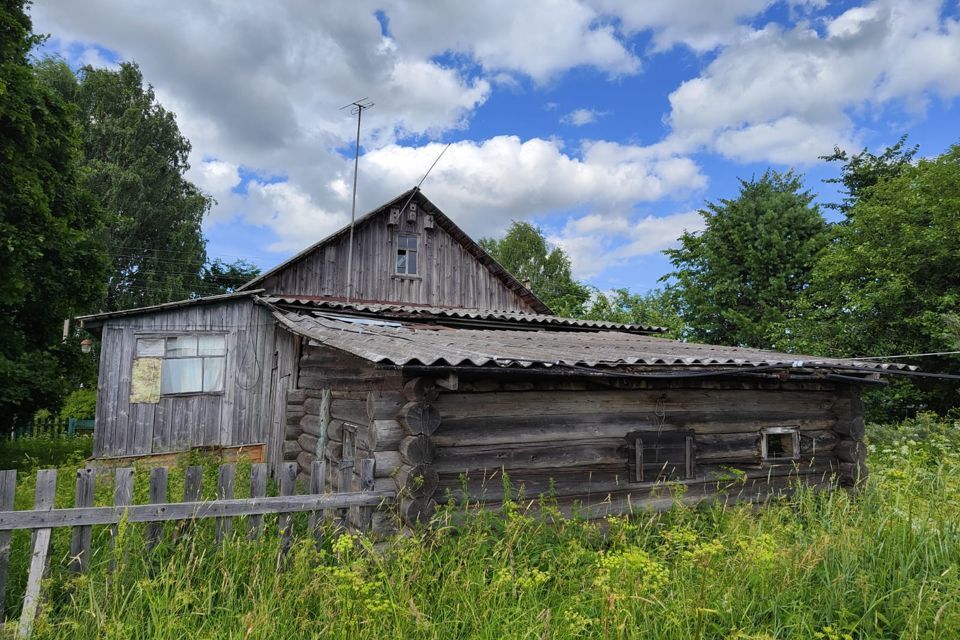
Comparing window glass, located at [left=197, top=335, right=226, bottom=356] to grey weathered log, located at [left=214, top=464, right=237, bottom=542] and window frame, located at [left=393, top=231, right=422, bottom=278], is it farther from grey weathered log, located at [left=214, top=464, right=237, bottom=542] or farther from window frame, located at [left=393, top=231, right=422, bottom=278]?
grey weathered log, located at [left=214, top=464, right=237, bottom=542]

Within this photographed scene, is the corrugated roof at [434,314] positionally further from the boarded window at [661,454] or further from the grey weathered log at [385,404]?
the boarded window at [661,454]

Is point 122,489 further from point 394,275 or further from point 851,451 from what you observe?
point 394,275

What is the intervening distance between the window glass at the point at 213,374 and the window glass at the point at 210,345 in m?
0.15

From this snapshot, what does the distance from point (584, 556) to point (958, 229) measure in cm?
1746

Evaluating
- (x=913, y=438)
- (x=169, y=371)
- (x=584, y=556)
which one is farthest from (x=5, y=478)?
(x=913, y=438)

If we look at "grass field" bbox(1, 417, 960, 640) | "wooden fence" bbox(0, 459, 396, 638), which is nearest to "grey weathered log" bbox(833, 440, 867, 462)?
"grass field" bbox(1, 417, 960, 640)

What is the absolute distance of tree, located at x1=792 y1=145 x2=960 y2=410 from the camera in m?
15.8

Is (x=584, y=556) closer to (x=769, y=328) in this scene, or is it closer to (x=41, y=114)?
(x=41, y=114)

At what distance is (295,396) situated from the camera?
32.1 ft

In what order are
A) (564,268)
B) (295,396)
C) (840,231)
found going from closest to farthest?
(295,396) → (840,231) → (564,268)

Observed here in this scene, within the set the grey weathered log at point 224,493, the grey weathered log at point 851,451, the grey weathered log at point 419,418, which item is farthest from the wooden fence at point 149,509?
the grey weathered log at point 851,451

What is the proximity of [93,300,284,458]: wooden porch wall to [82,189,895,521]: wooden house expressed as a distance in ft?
0.09

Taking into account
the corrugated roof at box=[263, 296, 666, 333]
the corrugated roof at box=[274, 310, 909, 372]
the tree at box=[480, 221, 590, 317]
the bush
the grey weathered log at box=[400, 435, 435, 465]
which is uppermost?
the tree at box=[480, 221, 590, 317]

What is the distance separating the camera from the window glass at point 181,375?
10.8 meters
